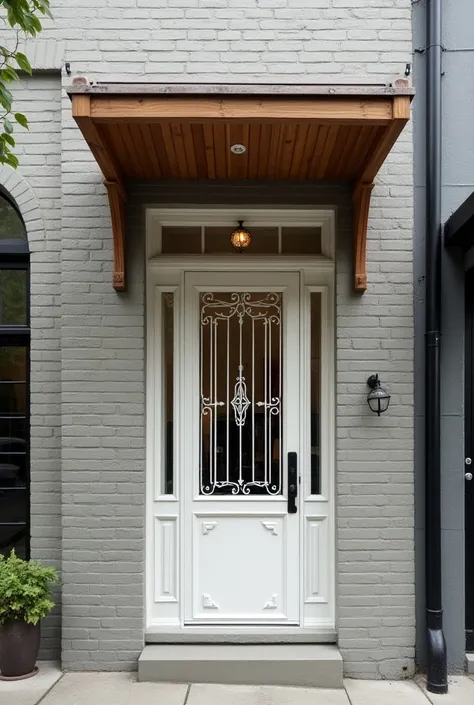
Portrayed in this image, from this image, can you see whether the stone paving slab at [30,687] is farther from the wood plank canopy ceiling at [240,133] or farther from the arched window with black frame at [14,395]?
the wood plank canopy ceiling at [240,133]

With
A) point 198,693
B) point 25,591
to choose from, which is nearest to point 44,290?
point 25,591

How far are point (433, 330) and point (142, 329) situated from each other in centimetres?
200

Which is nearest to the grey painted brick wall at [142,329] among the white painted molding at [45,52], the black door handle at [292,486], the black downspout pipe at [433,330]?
the white painted molding at [45,52]

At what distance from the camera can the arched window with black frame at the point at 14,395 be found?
4234 millimetres

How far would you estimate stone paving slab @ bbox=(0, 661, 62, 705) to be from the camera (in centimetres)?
363

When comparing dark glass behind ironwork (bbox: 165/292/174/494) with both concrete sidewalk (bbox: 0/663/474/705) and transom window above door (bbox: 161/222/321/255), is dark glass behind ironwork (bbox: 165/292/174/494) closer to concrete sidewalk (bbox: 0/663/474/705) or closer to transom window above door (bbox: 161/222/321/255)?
transom window above door (bbox: 161/222/321/255)

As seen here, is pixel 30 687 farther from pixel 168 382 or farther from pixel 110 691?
pixel 168 382

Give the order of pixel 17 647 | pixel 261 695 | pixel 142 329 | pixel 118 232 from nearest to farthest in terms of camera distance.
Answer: pixel 261 695, pixel 17 647, pixel 118 232, pixel 142 329

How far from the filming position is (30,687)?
3.77 metres

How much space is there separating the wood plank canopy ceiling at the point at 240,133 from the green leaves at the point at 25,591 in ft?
6.42

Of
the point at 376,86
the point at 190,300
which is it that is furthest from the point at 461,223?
the point at 190,300

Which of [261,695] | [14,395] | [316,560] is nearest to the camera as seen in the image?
[261,695]

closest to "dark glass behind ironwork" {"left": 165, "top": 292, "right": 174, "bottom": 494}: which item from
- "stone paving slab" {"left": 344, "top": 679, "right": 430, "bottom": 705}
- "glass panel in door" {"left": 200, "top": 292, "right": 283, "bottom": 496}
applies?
"glass panel in door" {"left": 200, "top": 292, "right": 283, "bottom": 496}

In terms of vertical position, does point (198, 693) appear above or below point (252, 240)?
below
